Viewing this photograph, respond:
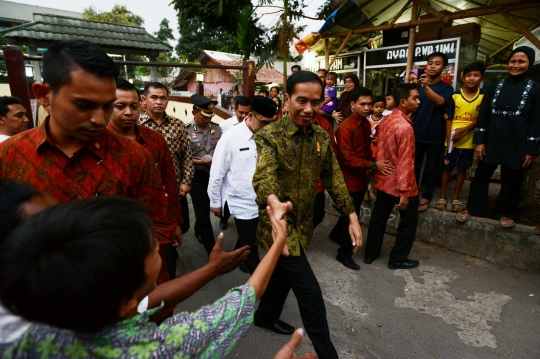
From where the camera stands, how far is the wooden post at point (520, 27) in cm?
463

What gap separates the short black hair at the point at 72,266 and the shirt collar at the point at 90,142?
74cm

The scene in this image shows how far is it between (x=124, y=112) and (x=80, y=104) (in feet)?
4.12

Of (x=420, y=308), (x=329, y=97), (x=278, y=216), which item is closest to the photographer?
(x=278, y=216)

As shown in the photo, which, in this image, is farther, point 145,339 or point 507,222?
point 507,222

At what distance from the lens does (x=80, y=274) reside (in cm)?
69

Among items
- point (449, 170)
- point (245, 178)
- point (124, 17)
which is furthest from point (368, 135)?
point (124, 17)

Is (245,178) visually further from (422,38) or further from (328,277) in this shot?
(422,38)

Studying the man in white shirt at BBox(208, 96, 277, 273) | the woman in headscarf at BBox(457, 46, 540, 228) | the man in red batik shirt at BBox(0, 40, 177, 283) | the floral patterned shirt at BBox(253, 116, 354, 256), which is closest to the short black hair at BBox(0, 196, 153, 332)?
the man in red batik shirt at BBox(0, 40, 177, 283)

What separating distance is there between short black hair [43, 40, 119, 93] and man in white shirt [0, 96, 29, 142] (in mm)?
2480

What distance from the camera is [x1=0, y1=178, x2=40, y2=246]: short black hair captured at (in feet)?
3.12

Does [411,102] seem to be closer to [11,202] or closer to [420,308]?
[420,308]

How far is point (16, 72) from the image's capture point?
3275 millimetres

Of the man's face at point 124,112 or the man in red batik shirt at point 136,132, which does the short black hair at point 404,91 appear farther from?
the man's face at point 124,112

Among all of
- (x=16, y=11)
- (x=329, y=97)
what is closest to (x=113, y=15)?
(x=16, y=11)
